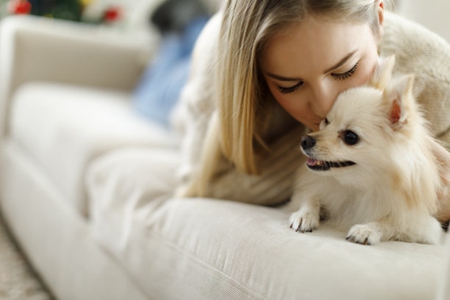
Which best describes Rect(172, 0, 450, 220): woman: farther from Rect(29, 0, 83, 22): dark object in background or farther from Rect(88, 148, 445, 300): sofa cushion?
Rect(29, 0, 83, 22): dark object in background

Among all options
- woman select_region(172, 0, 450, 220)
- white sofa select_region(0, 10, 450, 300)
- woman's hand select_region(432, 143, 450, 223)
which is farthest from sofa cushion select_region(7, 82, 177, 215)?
woman's hand select_region(432, 143, 450, 223)

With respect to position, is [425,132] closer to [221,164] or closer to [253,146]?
[253,146]

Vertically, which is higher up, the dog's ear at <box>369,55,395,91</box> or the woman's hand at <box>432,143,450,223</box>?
the dog's ear at <box>369,55,395,91</box>

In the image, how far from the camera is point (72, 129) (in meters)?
1.71

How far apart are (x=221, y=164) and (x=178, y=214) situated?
179 millimetres

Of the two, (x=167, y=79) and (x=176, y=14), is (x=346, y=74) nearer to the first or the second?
(x=167, y=79)

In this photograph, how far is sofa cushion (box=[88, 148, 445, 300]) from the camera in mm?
711

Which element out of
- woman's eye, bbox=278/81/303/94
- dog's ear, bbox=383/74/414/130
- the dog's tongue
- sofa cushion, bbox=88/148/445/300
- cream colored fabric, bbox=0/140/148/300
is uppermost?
dog's ear, bbox=383/74/414/130

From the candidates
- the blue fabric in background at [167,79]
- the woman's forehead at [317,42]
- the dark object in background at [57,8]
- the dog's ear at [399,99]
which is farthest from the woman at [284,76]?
the dark object in background at [57,8]

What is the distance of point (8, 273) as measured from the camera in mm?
1695

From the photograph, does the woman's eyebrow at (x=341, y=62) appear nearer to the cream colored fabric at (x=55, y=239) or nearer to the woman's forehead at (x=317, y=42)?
the woman's forehead at (x=317, y=42)

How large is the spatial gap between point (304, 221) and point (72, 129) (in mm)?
1072

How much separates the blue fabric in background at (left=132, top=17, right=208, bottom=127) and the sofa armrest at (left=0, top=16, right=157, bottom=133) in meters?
0.34

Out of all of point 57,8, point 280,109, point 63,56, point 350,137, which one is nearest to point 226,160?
point 280,109
